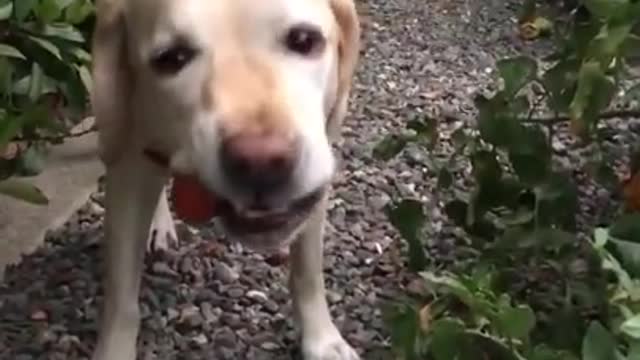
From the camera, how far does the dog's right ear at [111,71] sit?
6.28ft

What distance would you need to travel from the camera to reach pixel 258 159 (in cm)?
164

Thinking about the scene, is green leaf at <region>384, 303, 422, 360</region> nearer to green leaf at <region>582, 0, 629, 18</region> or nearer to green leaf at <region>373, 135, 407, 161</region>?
green leaf at <region>582, 0, 629, 18</region>

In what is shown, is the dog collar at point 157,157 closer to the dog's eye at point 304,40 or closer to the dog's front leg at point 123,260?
the dog's front leg at point 123,260

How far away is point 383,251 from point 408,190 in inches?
12.2

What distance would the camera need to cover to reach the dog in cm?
167

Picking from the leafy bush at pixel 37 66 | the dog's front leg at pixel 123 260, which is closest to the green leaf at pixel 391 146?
the dog's front leg at pixel 123 260

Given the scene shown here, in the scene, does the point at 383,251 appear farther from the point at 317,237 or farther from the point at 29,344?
the point at 29,344

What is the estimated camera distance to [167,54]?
5.84ft

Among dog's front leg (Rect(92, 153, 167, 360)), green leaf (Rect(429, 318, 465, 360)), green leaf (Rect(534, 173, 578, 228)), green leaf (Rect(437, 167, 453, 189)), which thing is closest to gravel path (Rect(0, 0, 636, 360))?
dog's front leg (Rect(92, 153, 167, 360))

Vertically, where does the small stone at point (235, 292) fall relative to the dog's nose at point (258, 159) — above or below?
below

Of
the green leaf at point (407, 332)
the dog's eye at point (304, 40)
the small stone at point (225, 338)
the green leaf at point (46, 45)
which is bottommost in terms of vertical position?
the small stone at point (225, 338)

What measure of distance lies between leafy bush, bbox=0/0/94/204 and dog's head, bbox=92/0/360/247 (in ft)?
0.37

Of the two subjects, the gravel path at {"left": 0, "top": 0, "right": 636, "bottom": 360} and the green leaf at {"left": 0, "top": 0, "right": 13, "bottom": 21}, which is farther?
the gravel path at {"left": 0, "top": 0, "right": 636, "bottom": 360}

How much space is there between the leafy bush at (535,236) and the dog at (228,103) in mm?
193
